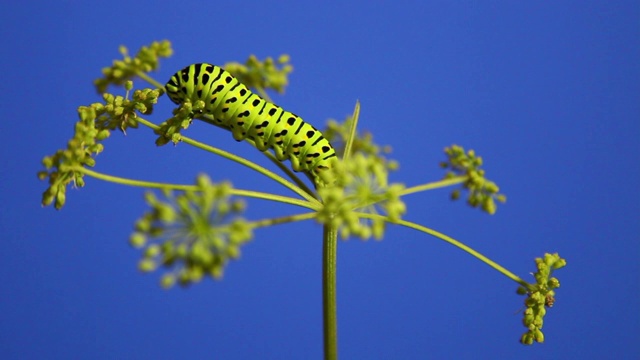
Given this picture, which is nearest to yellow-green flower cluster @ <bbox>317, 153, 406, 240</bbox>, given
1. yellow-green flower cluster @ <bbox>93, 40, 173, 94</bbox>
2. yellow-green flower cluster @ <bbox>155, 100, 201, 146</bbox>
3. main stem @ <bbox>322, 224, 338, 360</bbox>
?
main stem @ <bbox>322, 224, 338, 360</bbox>

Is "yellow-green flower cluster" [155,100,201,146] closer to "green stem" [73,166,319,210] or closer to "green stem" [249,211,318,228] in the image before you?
"green stem" [73,166,319,210]

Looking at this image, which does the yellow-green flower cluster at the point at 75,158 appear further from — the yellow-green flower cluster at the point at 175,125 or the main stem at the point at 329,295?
the main stem at the point at 329,295

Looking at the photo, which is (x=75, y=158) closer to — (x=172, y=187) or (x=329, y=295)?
(x=172, y=187)

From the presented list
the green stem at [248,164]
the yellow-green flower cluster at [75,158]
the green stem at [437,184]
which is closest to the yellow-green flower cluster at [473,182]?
the green stem at [437,184]

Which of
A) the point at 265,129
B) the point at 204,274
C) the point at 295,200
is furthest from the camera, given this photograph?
the point at 265,129

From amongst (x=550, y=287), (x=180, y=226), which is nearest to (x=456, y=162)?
(x=550, y=287)

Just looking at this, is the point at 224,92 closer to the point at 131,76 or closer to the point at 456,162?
the point at 131,76
